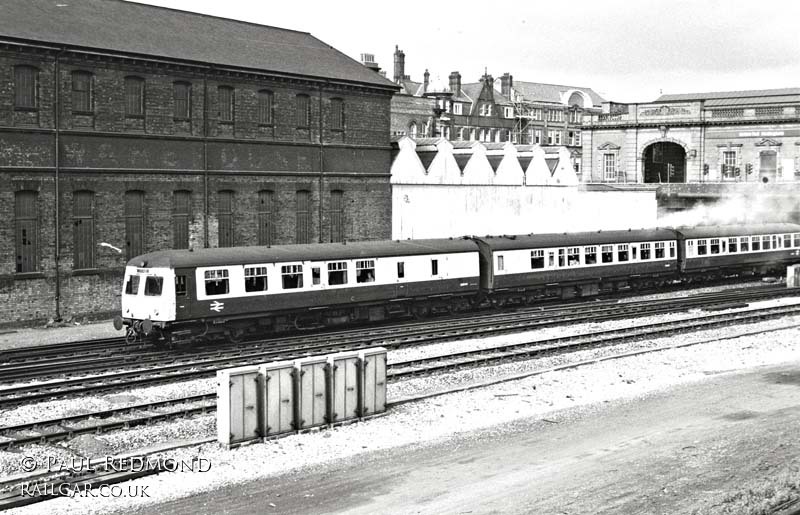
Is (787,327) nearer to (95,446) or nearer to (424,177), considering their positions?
(424,177)

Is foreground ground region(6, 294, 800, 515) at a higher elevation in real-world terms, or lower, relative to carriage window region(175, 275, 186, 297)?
lower

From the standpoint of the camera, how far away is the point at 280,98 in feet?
122

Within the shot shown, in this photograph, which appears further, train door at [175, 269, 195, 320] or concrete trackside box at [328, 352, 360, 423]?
train door at [175, 269, 195, 320]

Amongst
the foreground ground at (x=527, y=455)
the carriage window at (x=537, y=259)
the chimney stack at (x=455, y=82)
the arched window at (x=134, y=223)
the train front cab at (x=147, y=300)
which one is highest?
the chimney stack at (x=455, y=82)

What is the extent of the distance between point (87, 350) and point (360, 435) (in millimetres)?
11569

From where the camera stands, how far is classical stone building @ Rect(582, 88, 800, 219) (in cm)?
6134

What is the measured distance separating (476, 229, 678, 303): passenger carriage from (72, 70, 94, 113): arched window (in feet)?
47.5

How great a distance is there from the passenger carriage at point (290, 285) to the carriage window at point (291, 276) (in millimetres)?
30

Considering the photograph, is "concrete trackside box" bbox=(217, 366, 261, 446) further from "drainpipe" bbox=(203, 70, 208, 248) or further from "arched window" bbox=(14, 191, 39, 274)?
"drainpipe" bbox=(203, 70, 208, 248)

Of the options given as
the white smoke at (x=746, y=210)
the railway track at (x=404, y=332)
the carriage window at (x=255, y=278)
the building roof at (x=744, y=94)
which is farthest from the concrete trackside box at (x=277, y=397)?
the building roof at (x=744, y=94)

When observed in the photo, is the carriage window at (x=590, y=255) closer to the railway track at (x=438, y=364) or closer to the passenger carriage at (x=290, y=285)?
the passenger carriage at (x=290, y=285)

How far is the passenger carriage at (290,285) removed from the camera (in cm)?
2547

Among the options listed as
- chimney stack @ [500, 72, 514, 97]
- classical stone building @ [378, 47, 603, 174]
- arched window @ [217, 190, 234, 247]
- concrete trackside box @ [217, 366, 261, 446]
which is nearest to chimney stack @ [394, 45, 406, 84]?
classical stone building @ [378, 47, 603, 174]

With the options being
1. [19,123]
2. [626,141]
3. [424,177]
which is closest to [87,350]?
[19,123]
